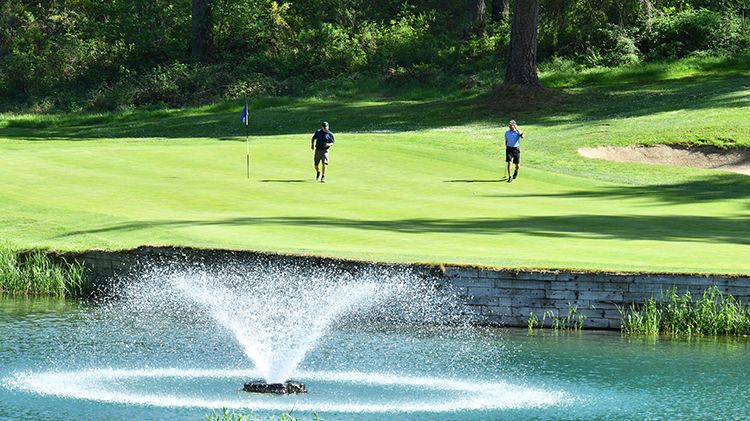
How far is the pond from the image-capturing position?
14.8m

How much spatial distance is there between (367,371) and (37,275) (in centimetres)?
817

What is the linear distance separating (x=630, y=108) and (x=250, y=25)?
21.2 metres

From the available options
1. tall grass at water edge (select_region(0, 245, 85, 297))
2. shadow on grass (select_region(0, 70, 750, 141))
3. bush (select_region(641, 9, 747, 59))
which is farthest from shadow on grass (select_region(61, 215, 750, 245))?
bush (select_region(641, 9, 747, 59))

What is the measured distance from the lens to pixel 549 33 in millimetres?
55312

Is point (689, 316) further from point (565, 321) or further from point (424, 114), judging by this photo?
point (424, 114)

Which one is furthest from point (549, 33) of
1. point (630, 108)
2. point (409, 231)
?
point (409, 231)

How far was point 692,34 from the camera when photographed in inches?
2085

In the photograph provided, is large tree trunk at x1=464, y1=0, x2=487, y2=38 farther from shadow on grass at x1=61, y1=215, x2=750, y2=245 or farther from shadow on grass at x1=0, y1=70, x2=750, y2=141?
shadow on grass at x1=61, y1=215, x2=750, y2=245

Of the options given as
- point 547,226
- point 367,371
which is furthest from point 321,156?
point 367,371

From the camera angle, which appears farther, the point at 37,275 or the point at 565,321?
the point at 37,275

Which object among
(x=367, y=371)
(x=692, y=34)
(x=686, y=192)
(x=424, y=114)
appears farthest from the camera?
(x=692, y=34)

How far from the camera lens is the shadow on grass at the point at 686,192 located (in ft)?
103

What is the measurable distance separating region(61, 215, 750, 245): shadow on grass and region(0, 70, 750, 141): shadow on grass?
665 inches

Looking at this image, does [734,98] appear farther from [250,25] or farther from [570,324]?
[570,324]
